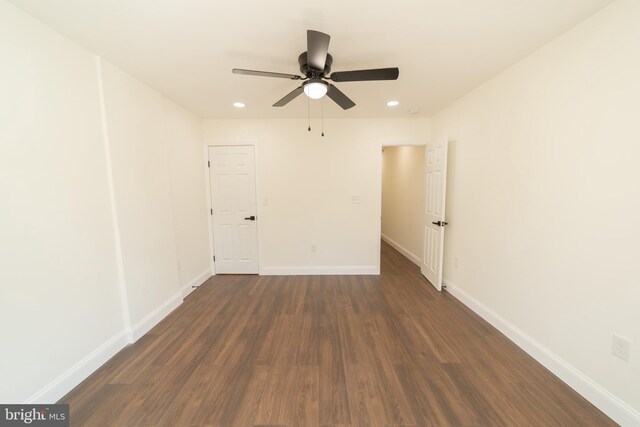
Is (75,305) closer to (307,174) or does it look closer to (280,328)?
(280,328)

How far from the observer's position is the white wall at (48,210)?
1.35 metres

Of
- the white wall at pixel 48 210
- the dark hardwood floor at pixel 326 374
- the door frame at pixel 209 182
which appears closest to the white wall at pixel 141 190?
the white wall at pixel 48 210

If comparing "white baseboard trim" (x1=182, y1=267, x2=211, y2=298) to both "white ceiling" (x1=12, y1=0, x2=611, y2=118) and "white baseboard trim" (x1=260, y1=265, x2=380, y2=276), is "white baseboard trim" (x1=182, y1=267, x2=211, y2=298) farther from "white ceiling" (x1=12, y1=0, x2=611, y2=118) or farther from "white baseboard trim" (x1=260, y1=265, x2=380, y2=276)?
"white ceiling" (x1=12, y1=0, x2=611, y2=118)

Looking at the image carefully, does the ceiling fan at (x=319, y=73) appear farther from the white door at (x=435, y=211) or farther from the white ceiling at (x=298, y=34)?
the white door at (x=435, y=211)

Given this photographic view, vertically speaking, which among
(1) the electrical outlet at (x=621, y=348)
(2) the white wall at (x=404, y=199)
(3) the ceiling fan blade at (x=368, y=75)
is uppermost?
(3) the ceiling fan blade at (x=368, y=75)

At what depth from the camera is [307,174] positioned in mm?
3748

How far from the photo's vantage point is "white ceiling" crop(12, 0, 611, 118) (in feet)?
4.64

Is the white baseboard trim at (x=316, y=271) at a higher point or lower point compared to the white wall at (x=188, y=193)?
lower

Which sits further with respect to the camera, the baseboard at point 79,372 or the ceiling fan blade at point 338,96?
the ceiling fan blade at point 338,96

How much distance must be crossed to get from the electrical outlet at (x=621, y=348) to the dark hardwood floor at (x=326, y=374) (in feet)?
1.35

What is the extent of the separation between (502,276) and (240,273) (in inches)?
140

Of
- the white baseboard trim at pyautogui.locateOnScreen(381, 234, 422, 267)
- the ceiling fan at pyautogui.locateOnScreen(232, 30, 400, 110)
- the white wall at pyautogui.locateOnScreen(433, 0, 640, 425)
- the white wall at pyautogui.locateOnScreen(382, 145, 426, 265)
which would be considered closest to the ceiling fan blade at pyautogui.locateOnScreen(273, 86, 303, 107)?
the ceiling fan at pyautogui.locateOnScreen(232, 30, 400, 110)

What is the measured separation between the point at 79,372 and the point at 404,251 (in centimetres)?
476

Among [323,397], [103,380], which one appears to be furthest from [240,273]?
[323,397]
